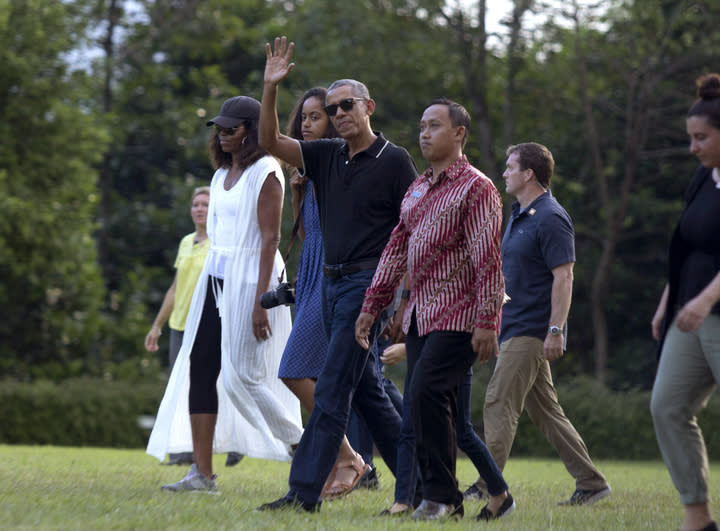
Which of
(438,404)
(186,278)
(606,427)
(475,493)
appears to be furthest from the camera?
(606,427)

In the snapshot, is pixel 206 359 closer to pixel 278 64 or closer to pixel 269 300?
pixel 269 300

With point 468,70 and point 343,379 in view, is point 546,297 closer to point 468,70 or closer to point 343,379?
point 343,379

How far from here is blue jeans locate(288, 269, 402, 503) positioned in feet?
19.8

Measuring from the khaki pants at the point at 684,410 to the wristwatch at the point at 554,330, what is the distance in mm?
1910

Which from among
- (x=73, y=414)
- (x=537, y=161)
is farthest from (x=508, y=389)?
(x=73, y=414)

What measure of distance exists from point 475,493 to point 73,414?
12.5 metres

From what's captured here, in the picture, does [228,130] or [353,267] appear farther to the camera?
[228,130]

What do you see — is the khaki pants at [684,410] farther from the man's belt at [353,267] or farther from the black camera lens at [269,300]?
the black camera lens at [269,300]

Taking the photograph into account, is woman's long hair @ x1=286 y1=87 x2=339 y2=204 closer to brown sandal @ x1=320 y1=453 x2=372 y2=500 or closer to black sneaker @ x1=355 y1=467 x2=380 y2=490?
brown sandal @ x1=320 y1=453 x2=372 y2=500

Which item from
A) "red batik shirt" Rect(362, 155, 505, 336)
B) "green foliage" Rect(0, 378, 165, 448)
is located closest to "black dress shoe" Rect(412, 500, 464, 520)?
"red batik shirt" Rect(362, 155, 505, 336)

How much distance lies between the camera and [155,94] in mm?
31016

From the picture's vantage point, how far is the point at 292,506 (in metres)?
5.99

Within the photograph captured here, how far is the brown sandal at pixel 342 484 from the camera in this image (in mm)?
7363

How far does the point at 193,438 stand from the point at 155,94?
973 inches
